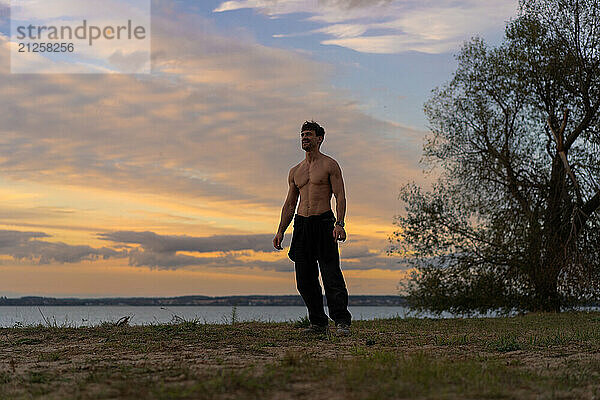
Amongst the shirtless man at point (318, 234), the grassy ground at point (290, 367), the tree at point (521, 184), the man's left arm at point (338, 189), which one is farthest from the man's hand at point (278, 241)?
the tree at point (521, 184)

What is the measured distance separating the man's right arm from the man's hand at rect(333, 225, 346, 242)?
106cm

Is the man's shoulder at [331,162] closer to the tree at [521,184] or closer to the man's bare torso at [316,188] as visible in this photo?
the man's bare torso at [316,188]

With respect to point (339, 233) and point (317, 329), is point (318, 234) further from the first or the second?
point (317, 329)

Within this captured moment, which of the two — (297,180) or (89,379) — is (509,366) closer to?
(89,379)

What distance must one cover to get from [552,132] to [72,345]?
1488 centimetres

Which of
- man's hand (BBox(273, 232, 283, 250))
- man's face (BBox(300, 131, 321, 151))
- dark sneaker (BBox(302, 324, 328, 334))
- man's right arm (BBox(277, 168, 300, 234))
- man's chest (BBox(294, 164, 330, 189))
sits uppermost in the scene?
man's face (BBox(300, 131, 321, 151))

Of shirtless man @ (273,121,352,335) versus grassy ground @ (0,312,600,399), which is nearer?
grassy ground @ (0,312,600,399)

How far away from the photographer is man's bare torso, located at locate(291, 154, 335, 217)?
8594mm

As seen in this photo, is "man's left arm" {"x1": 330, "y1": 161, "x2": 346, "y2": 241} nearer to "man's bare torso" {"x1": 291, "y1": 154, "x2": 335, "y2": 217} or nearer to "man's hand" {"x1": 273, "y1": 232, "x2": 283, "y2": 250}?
"man's bare torso" {"x1": 291, "y1": 154, "x2": 335, "y2": 217}

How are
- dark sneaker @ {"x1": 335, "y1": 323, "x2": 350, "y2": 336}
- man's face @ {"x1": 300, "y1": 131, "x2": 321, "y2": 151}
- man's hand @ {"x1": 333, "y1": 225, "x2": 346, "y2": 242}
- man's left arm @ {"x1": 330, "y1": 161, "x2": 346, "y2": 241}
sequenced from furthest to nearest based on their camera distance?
man's face @ {"x1": 300, "y1": 131, "x2": 321, "y2": 151} → man's left arm @ {"x1": 330, "y1": 161, "x2": 346, "y2": 241} → dark sneaker @ {"x1": 335, "y1": 323, "x2": 350, "y2": 336} → man's hand @ {"x1": 333, "y1": 225, "x2": 346, "y2": 242}

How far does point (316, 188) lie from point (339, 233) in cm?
78

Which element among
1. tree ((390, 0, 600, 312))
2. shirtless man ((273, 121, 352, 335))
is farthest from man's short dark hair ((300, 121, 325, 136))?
tree ((390, 0, 600, 312))

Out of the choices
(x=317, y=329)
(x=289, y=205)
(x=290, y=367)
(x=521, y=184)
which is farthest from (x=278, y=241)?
(x=521, y=184)

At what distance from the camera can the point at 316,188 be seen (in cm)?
862
